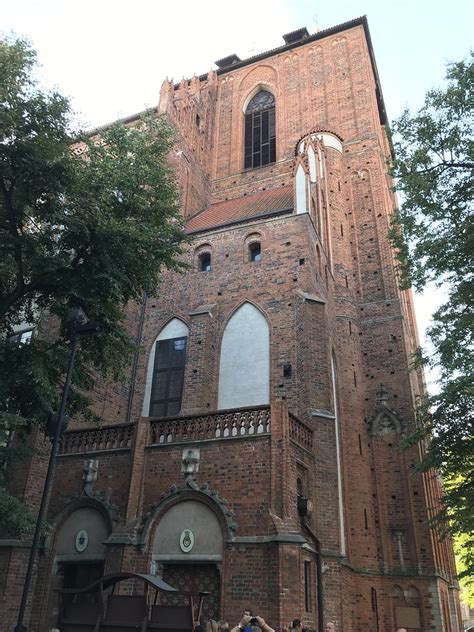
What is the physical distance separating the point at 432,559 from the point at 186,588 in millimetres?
8561

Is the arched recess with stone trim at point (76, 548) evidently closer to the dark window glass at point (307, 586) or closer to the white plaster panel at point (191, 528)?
the white plaster panel at point (191, 528)

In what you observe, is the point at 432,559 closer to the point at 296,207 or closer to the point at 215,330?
the point at 215,330

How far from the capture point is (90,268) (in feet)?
40.2

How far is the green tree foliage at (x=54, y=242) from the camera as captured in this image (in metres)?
11.3

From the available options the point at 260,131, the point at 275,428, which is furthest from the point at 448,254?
the point at 260,131

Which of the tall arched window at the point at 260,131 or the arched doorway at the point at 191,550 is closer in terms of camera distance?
the arched doorway at the point at 191,550

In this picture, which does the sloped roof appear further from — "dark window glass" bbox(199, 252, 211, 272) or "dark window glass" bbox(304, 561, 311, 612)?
"dark window glass" bbox(304, 561, 311, 612)

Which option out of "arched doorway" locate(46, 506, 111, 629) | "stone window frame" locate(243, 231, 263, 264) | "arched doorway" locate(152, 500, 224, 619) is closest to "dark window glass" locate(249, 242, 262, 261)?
"stone window frame" locate(243, 231, 263, 264)

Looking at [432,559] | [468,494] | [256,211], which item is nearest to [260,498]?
[468,494]

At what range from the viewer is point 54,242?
40.8ft

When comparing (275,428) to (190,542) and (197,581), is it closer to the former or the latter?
(190,542)

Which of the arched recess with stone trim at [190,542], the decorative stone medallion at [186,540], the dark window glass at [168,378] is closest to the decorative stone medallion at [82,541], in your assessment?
the arched recess with stone trim at [190,542]

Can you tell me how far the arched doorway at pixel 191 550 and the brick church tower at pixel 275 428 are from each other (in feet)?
0.14

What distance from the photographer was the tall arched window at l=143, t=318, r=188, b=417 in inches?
720
